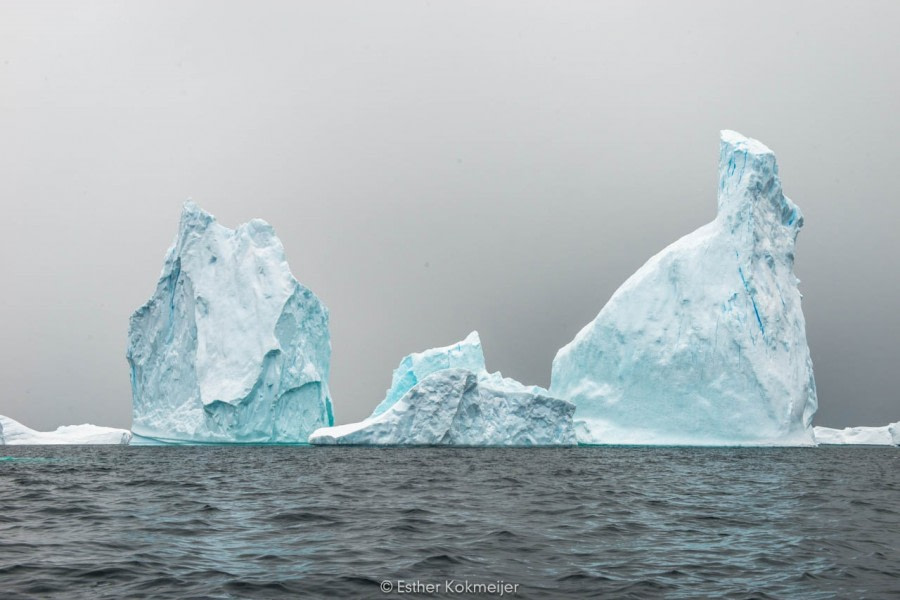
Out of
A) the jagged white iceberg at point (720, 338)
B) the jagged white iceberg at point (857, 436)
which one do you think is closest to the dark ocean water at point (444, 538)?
the jagged white iceberg at point (720, 338)

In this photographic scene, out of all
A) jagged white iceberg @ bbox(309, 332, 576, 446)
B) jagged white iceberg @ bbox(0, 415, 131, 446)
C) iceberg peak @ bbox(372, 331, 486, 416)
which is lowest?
jagged white iceberg @ bbox(0, 415, 131, 446)

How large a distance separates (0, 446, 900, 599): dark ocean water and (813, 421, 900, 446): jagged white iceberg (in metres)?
59.3

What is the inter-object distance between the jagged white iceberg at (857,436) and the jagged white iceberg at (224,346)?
47.6 meters

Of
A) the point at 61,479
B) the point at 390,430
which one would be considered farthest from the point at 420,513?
the point at 390,430

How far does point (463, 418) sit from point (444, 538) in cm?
2811

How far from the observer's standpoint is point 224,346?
3931 centimetres

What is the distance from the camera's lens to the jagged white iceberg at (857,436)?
225 feet

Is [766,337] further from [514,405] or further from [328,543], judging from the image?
[328,543]

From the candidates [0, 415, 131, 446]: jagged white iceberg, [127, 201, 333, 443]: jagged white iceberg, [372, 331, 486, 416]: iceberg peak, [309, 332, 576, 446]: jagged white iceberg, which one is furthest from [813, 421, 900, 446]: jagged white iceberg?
[0, 415, 131, 446]: jagged white iceberg

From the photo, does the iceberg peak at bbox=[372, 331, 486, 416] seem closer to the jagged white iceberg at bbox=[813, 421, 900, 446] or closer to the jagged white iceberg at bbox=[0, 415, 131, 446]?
the jagged white iceberg at bbox=[0, 415, 131, 446]

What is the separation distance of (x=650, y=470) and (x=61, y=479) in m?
13.6

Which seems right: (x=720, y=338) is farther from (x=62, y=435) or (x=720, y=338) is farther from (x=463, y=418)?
(x=62, y=435)

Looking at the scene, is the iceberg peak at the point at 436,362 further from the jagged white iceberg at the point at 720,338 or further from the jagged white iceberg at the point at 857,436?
the jagged white iceberg at the point at 857,436

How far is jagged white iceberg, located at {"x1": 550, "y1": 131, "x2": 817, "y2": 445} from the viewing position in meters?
37.5
